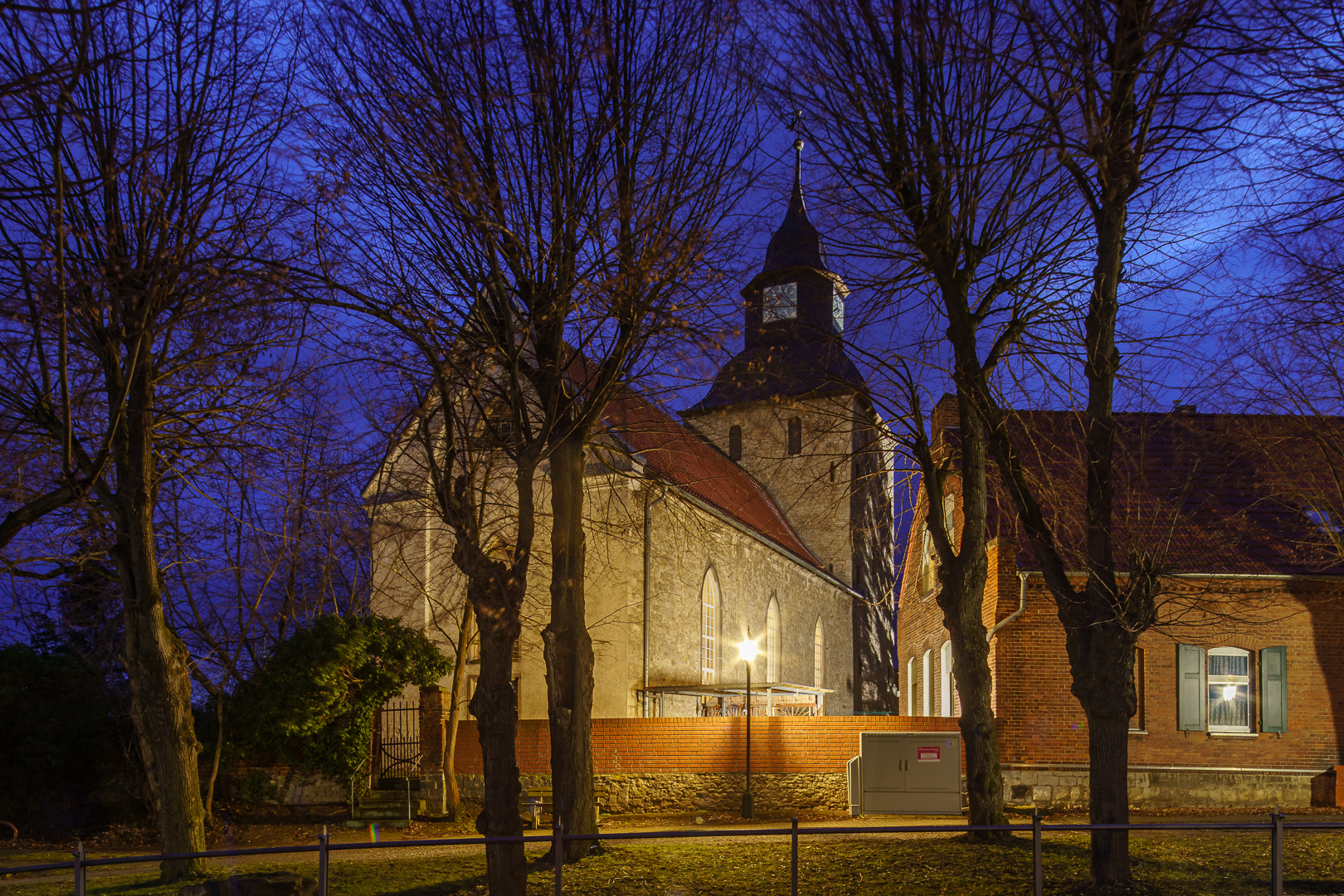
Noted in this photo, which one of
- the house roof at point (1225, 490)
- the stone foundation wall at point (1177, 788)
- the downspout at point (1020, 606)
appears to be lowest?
the stone foundation wall at point (1177, 788)

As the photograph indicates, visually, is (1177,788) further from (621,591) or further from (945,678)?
(621,591)

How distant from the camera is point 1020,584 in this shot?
19.9m

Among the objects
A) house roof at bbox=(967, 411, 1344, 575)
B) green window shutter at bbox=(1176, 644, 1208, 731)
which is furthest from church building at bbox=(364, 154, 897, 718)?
green window shutter at bbox=(1176, 644, 1208, 731)

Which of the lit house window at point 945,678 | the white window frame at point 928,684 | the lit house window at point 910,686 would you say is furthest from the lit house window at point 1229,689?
the lit house window at point 910,686

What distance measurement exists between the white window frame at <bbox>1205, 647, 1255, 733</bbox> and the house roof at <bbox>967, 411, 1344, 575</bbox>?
5.18ft

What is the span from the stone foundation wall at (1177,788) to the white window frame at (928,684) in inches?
259

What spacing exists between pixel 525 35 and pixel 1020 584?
14.2m

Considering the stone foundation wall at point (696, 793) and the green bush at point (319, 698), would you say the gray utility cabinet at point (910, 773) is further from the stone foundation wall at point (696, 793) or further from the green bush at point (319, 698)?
the green bush at point (319, 698)

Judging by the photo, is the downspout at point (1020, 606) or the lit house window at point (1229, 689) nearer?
the downspout at point (1020, 606)

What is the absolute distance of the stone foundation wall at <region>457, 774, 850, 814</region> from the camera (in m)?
19.1

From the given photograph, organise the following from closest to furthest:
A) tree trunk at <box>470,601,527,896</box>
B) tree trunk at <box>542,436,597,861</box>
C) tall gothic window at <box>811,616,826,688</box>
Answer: tree trunk at <box>470,601,527,896</box> < tree trunk at <box>542,436,597,861</box> < tall gothic window at <box>811,616,826,688</box>

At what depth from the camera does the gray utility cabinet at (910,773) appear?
16969 mm

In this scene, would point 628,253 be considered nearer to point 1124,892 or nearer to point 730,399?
point 1124,892

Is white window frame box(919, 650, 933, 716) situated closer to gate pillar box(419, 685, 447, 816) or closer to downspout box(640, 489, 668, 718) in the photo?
downspout box(640, 489, 668, 718)
